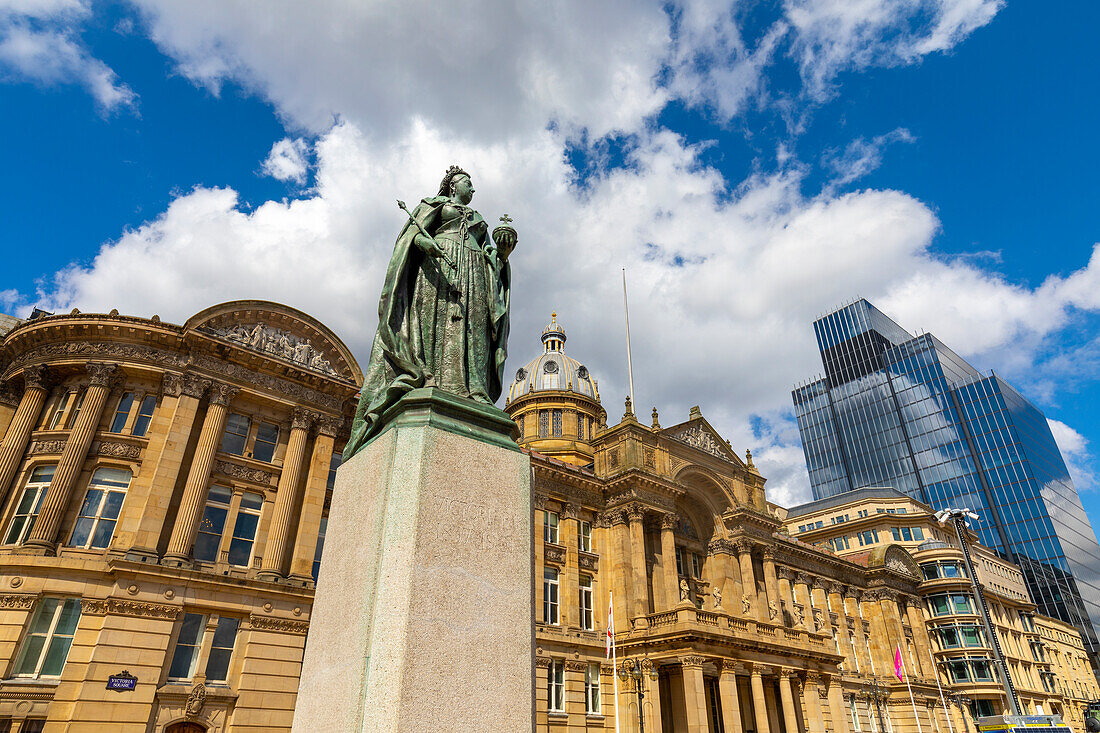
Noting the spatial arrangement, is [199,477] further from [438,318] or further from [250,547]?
→ [438,318]

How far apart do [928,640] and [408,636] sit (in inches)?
2761

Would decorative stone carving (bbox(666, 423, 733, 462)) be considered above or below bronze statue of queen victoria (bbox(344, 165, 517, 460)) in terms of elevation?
above

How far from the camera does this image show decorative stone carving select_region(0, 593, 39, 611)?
22.1 m

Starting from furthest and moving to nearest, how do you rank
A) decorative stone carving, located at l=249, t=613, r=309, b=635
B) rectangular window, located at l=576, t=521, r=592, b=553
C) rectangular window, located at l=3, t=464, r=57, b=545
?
rectangular window, located at l=576, t=521, r=592, b=553 → decorative stone carving, located at l=249, t=613, r=309, b=635 → rectangular window, located at l=3, t=464, r=57, b=545

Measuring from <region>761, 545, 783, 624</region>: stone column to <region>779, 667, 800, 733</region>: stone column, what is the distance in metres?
5.48

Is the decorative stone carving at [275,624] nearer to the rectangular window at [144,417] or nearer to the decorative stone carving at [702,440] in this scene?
the rectangular window at [144,417]

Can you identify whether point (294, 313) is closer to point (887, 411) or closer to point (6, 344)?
point (6, 344)

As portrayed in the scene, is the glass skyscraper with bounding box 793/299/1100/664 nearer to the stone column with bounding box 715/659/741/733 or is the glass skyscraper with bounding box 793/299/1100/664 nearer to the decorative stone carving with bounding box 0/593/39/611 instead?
the stone column with bounding box 715/659/741/733

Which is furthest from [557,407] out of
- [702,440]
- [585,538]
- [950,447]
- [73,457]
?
[950,447]

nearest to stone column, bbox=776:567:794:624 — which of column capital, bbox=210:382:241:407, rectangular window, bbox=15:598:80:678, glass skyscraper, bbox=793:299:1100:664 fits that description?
column capital, bbox=210:382:241:407

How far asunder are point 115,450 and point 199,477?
138 inches

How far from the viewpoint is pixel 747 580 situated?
139 ft

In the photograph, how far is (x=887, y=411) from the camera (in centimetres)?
12050

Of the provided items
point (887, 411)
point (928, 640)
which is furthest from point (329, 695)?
point (887, 411)
